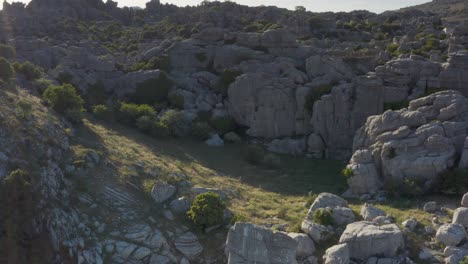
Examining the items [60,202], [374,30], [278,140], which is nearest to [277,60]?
[278,140]

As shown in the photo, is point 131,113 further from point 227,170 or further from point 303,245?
point 303,245

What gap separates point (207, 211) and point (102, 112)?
64.1ft

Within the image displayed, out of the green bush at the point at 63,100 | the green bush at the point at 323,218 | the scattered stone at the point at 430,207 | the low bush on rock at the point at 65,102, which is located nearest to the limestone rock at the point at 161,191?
the green bush at the point at 323,218

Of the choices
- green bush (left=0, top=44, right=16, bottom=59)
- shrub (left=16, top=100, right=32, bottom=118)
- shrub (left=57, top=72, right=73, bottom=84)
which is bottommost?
shrub (left=16, top=100, right=32, bottom=118)

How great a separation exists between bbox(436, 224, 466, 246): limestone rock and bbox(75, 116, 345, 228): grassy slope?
23.1 ft

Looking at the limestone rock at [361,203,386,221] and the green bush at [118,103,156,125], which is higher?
the green bush at [118,103,156,125]

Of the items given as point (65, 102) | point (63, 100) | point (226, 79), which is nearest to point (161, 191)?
point (65, 102)

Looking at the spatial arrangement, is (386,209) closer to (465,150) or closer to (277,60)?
Result: (465,150)

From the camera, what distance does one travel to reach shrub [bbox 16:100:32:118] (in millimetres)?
27978

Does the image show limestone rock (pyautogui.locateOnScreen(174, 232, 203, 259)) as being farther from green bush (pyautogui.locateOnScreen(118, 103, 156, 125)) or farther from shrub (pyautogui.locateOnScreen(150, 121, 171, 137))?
green bush (pyautogui.locateOnScreen(118, 103, 156, 125))

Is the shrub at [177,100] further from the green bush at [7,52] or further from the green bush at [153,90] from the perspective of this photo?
the green bush at [7,52]

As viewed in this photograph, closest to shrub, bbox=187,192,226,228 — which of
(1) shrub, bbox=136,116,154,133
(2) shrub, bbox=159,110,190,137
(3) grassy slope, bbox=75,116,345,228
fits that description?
(3) grassy slope, bbox=75,116,345,228

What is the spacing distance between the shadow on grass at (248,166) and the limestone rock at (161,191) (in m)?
5.24

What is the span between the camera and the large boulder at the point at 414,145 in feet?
98.4
